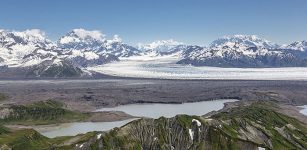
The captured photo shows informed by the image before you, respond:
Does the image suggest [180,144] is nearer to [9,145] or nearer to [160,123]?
[160,123]

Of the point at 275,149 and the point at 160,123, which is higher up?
the point at 160,123

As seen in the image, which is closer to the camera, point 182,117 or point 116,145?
point 116,145

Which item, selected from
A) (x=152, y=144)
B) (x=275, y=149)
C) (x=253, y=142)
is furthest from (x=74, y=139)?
(x=275, y=149)

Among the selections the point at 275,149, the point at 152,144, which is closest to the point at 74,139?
the point at 152,144

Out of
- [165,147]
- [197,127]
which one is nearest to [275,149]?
[197,127]

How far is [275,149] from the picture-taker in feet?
650

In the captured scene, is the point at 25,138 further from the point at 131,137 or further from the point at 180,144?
the point at 180,144

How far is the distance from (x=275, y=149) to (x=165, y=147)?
49363 millimetres

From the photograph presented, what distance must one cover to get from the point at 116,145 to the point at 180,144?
2728cm

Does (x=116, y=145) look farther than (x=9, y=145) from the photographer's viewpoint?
No

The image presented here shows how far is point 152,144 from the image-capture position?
185 meters

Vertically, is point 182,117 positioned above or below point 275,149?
above

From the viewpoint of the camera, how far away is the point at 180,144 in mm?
187125

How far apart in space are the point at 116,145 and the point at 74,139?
976 inches
